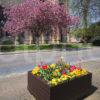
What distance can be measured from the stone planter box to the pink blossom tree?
15.0 metres

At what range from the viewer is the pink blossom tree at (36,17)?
20.5m

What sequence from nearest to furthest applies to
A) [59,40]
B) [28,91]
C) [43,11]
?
[28,91], [43,11], [59,40]

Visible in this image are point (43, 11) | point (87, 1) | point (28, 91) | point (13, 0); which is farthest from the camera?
point (87, 1)

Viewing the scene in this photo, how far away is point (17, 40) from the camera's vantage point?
1156 inches

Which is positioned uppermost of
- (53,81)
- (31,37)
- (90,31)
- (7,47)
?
(90,31)

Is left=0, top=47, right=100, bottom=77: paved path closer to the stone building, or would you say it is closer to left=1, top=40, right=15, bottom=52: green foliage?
left=1, top=40, right=15, bottom=52: green foliage

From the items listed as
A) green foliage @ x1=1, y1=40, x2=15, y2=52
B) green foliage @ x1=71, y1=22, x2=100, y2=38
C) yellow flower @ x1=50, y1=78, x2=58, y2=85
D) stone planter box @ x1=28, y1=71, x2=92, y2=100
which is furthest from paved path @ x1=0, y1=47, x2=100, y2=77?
green foliage @ x1=71, y1=22, x2=100, y2=38

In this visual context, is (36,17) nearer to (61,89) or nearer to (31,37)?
(31,37)

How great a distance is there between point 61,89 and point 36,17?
15795mm

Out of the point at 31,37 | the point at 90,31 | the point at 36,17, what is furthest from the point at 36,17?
the point at 90,31

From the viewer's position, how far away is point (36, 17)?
2019 cm

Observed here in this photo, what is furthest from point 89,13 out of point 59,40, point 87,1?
point 59,40

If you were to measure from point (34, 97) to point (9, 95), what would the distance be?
2.63 ft

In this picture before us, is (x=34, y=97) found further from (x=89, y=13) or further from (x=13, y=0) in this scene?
(x=89, y=13)
